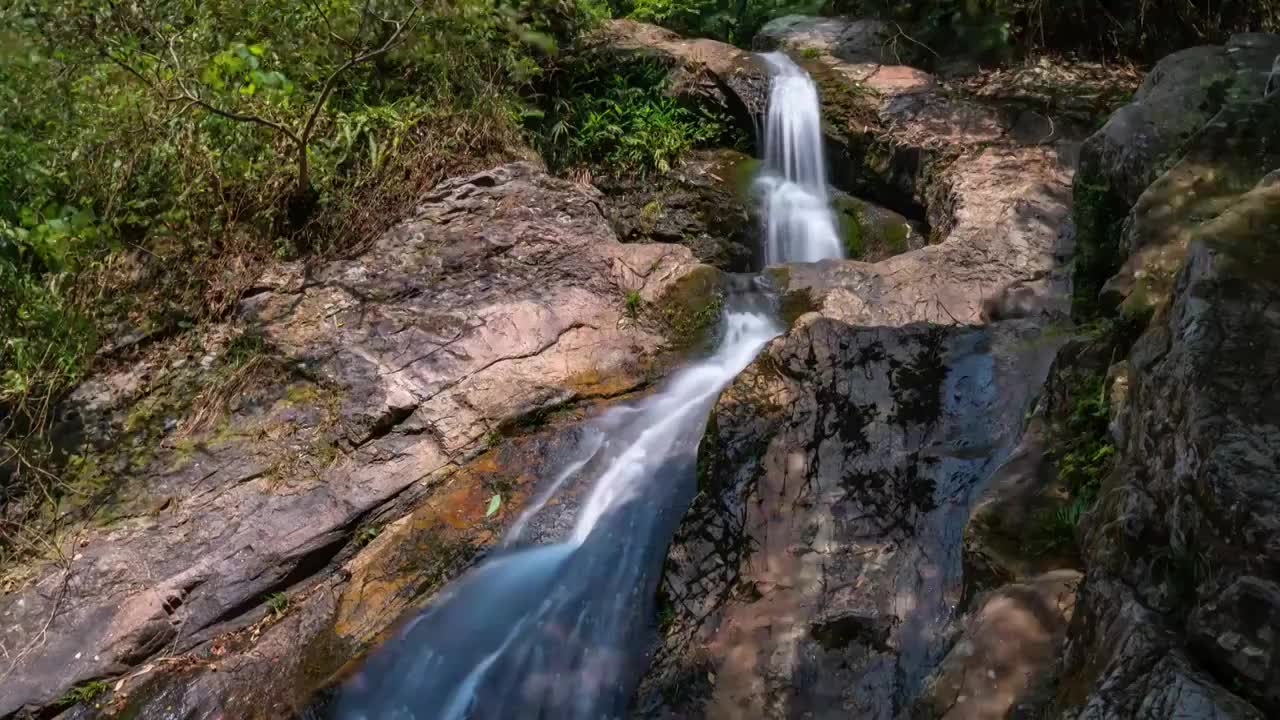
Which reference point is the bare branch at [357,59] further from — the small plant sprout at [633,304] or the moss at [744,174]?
the moss at [744,174]

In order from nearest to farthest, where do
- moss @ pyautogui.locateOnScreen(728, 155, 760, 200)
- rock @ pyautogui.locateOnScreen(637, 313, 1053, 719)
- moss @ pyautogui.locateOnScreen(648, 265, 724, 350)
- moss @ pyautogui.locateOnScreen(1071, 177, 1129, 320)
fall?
1. rock @ pyautogui.locateOnScreen(637, 313, 1053, 719)
2. moss @ pyautogui.locateOnScreen(1071, 177, 1129, 320)
3. moss @ pyautogui.locateOnScreen(648, 265, 724, 350)
4. moss @ pyautogui.locateOnScreen(728, 155, 760, 200)

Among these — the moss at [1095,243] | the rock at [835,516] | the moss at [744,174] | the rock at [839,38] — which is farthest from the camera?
the rock at [839,38]

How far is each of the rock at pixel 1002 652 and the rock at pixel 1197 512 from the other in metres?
0.17

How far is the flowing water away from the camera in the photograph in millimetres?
4293

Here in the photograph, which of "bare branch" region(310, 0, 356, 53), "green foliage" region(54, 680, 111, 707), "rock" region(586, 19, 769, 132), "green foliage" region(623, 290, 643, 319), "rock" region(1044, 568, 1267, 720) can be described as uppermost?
"bare branch" region(310, 0, 356, 53)

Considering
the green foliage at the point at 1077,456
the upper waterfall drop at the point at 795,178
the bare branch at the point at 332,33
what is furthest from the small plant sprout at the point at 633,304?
the green foliage at the point at 1077,456

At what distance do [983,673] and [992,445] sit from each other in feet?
6.45

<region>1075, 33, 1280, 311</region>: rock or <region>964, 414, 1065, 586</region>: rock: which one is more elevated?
<region>1075, 33, 1280, 311</region>: rock

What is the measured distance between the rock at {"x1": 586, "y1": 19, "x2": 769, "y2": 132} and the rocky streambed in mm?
1382

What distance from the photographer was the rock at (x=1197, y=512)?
2127 mm

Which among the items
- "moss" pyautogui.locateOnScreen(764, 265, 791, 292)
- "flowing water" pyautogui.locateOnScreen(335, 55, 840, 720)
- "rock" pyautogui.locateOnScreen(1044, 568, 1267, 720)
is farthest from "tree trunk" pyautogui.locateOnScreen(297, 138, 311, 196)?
"rock" pyautogui.locateOnScreen(1044, 568, 1267, 720)

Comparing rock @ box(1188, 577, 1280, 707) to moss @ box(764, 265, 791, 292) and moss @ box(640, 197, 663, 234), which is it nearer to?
moss @ box(764, 265, 791, 292)

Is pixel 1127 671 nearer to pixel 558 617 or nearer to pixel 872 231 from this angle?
pixel 558 617

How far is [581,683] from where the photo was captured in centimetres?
425
